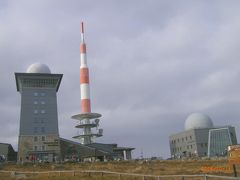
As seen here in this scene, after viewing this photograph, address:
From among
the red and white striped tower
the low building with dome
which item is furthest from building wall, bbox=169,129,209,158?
the red and white striped tower

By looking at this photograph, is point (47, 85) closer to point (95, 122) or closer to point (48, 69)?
point (48, 69)

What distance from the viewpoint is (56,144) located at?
10062cm

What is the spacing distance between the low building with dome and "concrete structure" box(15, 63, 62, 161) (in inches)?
1665

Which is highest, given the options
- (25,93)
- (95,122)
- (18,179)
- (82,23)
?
(82,23)

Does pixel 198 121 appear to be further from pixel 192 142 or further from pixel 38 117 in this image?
pixel 38 117

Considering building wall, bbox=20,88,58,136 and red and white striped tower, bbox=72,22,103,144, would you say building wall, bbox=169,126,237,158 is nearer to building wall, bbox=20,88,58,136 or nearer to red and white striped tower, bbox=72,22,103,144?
red and white striped tower, bbox=72,22,103,144

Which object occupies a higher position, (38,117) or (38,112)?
(38,112)

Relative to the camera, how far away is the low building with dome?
123 m

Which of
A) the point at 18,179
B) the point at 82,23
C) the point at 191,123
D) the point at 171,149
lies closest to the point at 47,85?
the point at 82,23

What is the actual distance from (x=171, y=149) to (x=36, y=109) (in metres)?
65.0

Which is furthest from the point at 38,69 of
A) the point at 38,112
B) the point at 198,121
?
the point at 198,121

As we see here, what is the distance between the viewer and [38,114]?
105m

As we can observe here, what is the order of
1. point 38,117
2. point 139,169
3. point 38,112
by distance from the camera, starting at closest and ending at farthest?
point 139,169, point 38,117, point 38,112

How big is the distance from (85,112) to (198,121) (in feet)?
146
